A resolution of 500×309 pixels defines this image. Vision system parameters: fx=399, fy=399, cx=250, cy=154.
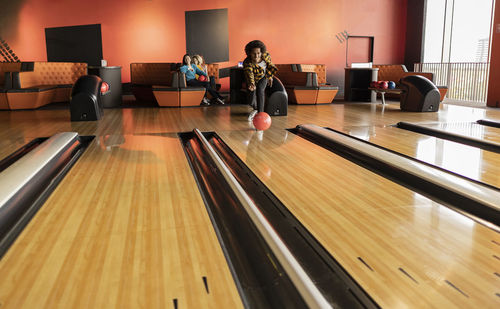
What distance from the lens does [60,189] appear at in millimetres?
2406

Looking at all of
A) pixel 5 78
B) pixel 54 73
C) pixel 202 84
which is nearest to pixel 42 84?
pixel 54 73

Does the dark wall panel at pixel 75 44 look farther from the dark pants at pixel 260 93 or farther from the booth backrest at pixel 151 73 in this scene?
the dark pants at pixel 260 93

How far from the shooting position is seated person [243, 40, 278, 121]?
4.86 meters

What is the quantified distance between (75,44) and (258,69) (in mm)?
5204

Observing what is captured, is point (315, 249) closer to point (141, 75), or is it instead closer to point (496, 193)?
point (496, 193)

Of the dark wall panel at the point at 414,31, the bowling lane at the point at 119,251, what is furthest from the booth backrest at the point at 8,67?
the dark wall panel at the point at 414,31

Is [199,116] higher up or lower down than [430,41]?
lower down

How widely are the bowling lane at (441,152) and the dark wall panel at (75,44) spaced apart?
6189 millimetres

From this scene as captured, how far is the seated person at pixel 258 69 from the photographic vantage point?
16.0 ft

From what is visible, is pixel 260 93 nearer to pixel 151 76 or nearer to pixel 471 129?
pixel 471 129

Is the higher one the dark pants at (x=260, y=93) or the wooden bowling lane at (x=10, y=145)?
the dark pants at (x=260, y=93)

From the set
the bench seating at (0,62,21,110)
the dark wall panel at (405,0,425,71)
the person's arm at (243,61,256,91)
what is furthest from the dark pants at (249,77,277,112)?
the dark wall panel at (405,0,425,71)

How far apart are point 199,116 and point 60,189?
11.2 feet

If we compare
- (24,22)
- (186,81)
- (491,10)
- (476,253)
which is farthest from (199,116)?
(491,10)
